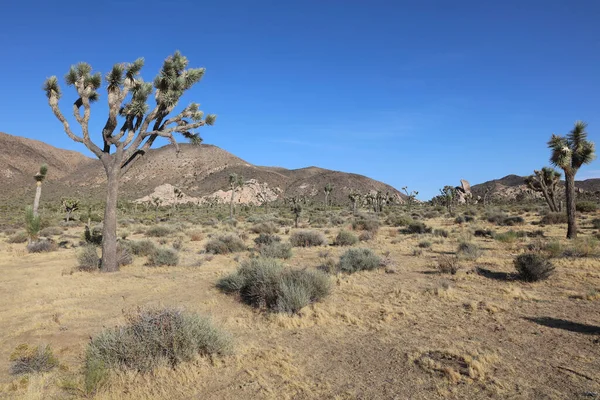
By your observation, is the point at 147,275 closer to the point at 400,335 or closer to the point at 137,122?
the point at 137,122

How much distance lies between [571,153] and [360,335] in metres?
18.9

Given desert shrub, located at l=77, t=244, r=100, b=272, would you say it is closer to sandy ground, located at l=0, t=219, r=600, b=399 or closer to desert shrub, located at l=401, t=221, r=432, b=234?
sandy ground, located at l=0, t=219, r=600, b=399

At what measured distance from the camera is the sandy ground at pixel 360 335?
4758 mm

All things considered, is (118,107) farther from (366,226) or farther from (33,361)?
(366,226)

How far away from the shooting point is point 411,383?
15.9ft

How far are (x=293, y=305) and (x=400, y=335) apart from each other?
233cm

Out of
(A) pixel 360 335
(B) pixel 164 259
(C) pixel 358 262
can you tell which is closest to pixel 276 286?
(A) pixel 360 335

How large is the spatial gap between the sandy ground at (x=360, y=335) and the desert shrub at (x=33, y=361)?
171mm

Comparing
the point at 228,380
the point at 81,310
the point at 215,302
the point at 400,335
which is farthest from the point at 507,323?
the point at 81,310

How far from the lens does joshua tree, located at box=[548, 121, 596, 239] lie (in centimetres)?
1909

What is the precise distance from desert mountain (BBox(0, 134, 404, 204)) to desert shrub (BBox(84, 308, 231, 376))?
8295 centimetres

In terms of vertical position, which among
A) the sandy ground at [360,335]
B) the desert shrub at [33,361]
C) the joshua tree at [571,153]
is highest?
the joshua tree at [571,153]

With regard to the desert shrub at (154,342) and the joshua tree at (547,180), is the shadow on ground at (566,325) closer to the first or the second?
the desert shrub at (154,342)

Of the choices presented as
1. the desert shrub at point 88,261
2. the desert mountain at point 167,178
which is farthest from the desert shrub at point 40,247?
the desert mountain at point 167,178
